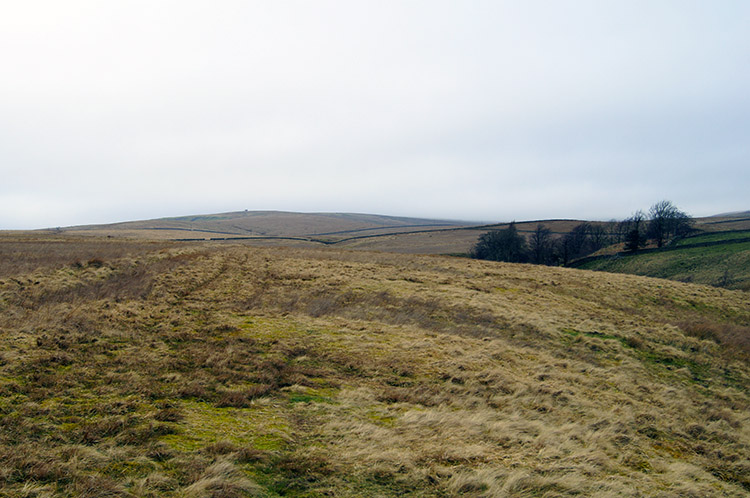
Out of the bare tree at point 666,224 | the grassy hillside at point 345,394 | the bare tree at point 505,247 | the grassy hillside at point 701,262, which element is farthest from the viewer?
the bare tree at point 666,224

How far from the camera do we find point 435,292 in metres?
19.6

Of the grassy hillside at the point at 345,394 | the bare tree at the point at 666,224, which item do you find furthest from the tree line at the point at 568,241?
the grassy hillside at the point at 345,394

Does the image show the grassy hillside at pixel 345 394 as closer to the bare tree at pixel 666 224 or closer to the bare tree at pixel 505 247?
the bare tree at pixel 505 247

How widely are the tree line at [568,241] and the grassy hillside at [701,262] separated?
5.52 m

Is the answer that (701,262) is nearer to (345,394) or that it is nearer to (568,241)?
(568,241)

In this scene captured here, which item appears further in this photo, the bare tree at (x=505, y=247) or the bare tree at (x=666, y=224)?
the bare tree at (x=666, y=224)

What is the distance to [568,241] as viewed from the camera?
6644cm

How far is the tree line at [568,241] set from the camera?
61.5m

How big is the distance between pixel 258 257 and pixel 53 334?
20.3 m

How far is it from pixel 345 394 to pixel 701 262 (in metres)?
60.1

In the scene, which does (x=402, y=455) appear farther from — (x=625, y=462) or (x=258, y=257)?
(x=258, y=257)

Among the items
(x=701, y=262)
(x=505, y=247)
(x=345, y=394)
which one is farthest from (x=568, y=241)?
(x=345, y=394)

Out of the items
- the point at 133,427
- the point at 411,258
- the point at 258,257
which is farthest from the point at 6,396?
the point at 411,258

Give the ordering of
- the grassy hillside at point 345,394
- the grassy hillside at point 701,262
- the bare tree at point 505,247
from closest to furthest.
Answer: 1. the grassy hillside at point 345,394
2. the grassy hillside at point 701,262
3. the bare tree at point 505,247
